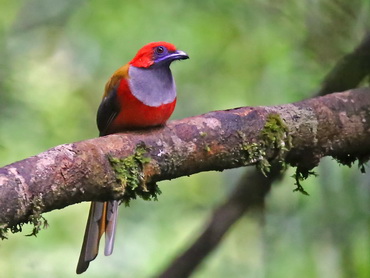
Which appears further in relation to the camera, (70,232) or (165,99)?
(70,232)

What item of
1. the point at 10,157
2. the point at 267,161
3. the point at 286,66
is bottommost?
the point at 267,161

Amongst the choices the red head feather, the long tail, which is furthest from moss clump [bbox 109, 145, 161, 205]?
the red head feather

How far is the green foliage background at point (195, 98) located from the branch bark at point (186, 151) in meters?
0.96

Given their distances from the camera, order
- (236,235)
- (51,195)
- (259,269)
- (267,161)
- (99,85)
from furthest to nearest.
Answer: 1. (99,85)
2. (236,235)
3. (259,269)
4. (267,161)
5. (51,195)

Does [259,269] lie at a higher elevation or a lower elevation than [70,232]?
lower

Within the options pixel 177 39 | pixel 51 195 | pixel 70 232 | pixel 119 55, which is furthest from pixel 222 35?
pixel 51 195

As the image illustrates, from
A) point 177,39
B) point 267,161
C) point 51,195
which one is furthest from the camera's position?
point 177,39

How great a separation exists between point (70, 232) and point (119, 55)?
1495 mm

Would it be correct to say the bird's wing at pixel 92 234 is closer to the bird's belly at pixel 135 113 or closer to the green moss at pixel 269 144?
the bird's belly at pixel 135 113

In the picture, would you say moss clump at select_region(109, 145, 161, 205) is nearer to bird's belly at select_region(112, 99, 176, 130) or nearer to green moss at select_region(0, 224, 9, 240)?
bird's belly at select_region(112, 99, 176, 130)

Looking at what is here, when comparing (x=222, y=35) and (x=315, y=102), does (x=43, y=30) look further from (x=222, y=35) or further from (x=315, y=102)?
(x=315, y=102)

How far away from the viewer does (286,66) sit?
516cm

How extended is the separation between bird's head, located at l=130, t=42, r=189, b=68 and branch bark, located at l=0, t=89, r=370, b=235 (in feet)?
2.03

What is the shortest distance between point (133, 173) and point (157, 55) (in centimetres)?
111
